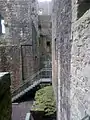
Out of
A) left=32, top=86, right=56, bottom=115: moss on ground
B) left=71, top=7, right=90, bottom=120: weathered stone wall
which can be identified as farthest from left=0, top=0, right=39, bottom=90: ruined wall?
left=71, top=7, right=90, bottom=120: weathered stone wall

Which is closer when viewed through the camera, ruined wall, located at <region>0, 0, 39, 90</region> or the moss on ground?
the moss on ground

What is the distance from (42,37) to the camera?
19.9m

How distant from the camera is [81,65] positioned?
9.63ft

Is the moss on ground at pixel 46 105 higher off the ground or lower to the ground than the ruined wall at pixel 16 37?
lower

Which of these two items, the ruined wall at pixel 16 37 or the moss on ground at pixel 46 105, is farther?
the ruined wall at pixel 16 37

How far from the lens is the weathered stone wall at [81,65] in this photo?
259 cm

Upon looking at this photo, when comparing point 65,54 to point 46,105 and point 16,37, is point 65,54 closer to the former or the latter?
point 46,105

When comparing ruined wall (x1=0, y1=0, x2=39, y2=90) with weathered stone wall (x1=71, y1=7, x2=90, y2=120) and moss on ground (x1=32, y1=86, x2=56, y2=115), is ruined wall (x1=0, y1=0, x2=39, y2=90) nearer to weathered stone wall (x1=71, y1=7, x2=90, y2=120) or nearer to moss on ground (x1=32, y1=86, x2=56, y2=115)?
moss on ground (x1=32, y1=86, x2=56, y2=115)

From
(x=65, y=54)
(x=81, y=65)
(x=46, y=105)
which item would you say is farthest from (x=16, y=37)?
(x=81, y=65)

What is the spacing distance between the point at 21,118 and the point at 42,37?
38.1 ft

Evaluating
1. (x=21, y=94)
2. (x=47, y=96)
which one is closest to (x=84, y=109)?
(x=47, y=96)

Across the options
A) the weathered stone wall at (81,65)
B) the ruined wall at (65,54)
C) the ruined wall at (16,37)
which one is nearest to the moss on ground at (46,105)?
the ruined wall at (65,54)

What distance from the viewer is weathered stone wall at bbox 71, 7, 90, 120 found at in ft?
8.48

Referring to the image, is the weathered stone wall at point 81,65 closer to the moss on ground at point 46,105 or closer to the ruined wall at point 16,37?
the moss on ground at point 46,105
